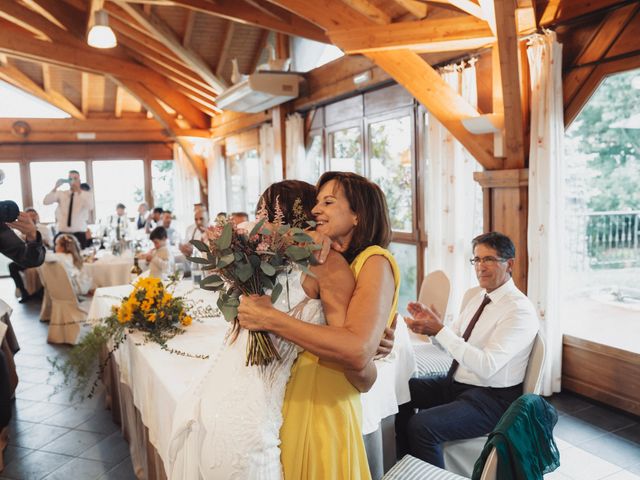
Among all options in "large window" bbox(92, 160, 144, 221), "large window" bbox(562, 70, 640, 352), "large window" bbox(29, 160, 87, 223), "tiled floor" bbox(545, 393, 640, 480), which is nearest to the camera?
"tiled floor" bbox(545, 393, 640, 480)

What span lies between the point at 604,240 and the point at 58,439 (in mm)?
5114

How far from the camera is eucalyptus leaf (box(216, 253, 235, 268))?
4.35 feet

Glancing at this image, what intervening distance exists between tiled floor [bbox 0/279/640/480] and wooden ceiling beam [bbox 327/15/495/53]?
2756 millimetres

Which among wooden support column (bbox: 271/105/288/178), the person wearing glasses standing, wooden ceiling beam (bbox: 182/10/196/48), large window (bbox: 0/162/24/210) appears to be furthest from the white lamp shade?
large window (bbox: 0/162/24/210)

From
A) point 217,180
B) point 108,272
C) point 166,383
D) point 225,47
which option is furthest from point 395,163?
point 217,180

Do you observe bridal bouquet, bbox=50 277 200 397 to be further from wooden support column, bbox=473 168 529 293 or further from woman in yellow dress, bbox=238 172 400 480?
wooden support column, bbox=473 168 529 293

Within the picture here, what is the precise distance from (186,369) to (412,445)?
107 centimetres

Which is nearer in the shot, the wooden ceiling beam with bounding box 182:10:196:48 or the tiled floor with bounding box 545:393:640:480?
Result: the tiled floor with bounding box 545:393:640:480

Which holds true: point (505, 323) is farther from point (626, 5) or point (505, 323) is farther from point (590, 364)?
point (626, 5)

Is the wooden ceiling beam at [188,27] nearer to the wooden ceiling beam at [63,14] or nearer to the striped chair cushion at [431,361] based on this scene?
the wooden ceiling beam at [63,14]

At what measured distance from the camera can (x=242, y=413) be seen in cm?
139

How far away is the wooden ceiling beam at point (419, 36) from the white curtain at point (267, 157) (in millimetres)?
4108

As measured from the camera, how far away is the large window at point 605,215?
458 cm

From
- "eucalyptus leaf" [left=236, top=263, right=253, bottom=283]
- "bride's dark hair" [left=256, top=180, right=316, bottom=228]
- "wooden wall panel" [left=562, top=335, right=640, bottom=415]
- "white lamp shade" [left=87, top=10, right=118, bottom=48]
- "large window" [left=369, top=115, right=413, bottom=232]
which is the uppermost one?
"white lamp shade" [left=87, top=10, right=118, bottom=48]
